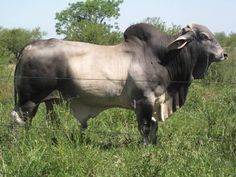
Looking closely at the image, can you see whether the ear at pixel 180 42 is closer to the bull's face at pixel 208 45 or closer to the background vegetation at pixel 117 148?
the bull's face at pixel 208 45

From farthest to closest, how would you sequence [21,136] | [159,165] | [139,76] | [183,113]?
[183,113] → [139,76] → [21,136] → [159,165]

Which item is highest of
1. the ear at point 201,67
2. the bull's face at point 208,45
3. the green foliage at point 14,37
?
the bull's face at point 208,45

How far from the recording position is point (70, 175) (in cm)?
394

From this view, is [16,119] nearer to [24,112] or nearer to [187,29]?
[24,112]

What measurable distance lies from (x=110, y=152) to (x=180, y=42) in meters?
1.49

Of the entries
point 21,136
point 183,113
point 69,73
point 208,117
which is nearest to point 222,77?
point 183,113

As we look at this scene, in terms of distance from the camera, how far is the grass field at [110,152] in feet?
12.8

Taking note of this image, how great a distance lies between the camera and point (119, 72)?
207 inches

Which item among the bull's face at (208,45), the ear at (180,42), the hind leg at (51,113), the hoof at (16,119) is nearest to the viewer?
the hind leg at (51,113)

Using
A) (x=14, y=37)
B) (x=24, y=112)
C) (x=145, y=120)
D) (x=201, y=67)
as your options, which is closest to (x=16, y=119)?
(x=24, y=112)

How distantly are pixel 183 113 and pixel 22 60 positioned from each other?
2.77 meters

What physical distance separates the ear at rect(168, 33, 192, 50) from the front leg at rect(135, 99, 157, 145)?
699mm

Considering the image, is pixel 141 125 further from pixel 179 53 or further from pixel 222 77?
pixel 222 77

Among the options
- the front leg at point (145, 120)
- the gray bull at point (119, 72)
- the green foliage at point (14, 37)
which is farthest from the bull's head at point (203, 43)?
the green foliage at point (14, 37)
